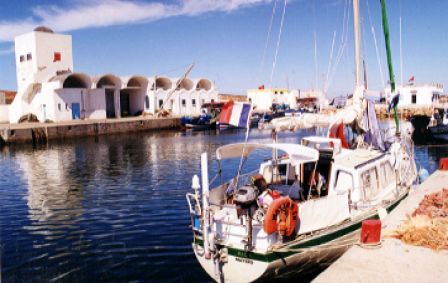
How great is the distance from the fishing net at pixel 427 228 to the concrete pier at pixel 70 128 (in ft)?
158

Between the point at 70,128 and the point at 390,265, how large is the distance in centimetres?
5293

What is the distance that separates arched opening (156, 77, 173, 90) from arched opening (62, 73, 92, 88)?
634 inches

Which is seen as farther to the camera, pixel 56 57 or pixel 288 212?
pixel 56 57

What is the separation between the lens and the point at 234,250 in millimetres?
9992

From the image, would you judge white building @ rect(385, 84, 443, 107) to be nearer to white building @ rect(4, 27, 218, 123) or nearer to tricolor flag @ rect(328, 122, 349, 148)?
white building @ rect(4, 27, 218, 123)

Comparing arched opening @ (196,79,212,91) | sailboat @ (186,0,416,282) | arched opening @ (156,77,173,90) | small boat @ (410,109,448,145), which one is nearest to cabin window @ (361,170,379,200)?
sailboat @ (186,0,416,282)

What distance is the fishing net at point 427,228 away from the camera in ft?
33.2

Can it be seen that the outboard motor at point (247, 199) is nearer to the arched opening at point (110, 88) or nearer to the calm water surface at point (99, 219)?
the calm water surface at point (99, 219)

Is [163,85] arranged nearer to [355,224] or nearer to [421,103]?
[421,103]

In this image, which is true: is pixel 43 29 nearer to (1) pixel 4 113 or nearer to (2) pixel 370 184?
(1) pixel 4 113

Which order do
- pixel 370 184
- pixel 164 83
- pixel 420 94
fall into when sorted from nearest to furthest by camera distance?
pixel 370 184 < pixel 420 94 < pixel 164 83

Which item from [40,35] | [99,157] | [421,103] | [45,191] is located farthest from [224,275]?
[421,103]

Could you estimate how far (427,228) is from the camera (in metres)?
10.7

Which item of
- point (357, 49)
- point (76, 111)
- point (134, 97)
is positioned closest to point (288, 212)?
point (357, 49)
